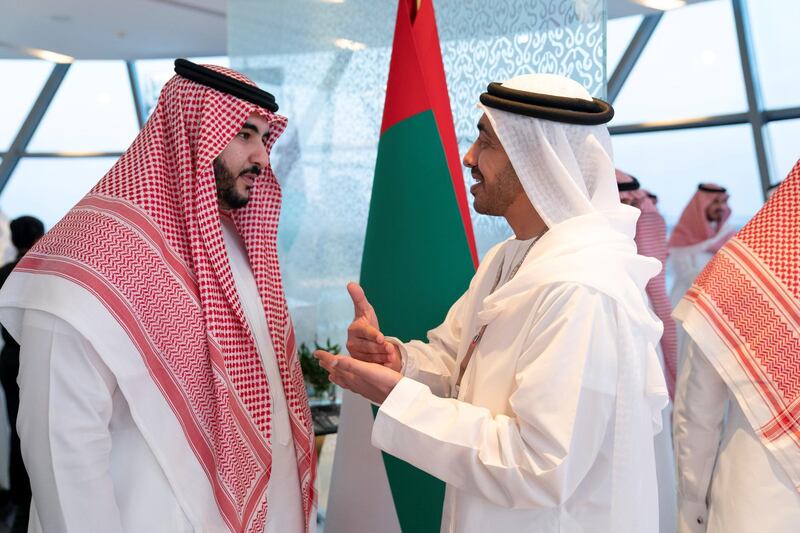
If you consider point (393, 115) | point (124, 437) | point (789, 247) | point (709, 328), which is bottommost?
point (124, 437)

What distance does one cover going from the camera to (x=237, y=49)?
5258 mm

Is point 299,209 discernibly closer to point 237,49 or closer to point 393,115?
point 237,49

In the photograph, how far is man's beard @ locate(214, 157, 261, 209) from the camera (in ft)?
6.73

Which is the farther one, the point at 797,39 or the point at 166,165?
the point at 797,39

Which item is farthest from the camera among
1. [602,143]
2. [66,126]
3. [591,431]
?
[66,126]

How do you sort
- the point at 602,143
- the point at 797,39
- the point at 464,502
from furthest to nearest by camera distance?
the point at 797,39 → the point at 602,143 → the point at 464,502

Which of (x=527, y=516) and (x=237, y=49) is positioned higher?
(x=237, y=49)

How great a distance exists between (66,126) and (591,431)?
33.3 ft

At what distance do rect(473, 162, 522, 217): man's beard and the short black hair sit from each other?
3.14m

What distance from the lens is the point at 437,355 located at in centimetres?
225

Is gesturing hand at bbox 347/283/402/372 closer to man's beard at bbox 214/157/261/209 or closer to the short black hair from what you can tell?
man's beard at bbox 214/157/261/209

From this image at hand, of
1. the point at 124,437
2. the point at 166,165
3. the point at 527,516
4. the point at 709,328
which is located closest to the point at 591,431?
the point at 527,516

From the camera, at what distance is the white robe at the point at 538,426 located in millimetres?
1563

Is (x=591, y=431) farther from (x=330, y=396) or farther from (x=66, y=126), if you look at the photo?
(x=66, y=126)
